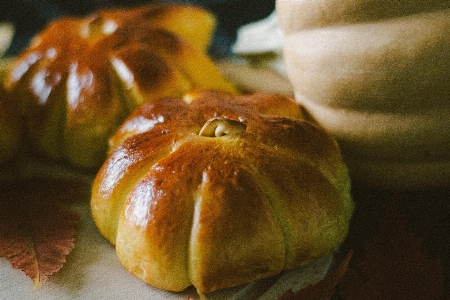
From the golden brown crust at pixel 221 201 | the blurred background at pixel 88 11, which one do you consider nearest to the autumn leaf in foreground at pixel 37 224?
the golden brown crust at pixel 221 201

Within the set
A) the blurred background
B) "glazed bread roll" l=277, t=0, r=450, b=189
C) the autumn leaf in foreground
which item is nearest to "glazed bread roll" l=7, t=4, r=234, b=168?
the autumn leaf in foreground

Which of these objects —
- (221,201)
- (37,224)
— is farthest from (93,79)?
(221,201)

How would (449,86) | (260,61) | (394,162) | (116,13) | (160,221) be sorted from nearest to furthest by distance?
(160,221)
(449,86)
(394,162)
(116,13)
(260,61)

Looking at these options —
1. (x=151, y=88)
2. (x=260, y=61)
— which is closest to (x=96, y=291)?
(x=151, y=88)

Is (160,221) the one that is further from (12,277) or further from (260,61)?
(260,61)

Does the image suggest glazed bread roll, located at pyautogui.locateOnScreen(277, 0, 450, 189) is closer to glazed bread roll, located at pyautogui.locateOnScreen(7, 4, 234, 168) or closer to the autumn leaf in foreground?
glazed bread roll, located at pyautogui.locateOnScreen(7, 4, 234, 168)

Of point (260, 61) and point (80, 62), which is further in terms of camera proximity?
point (260, 61)
